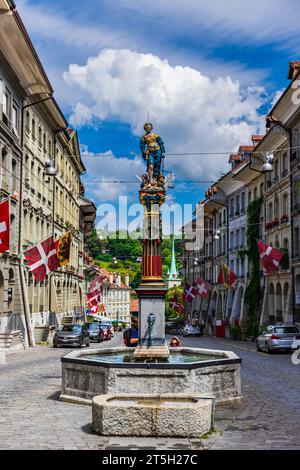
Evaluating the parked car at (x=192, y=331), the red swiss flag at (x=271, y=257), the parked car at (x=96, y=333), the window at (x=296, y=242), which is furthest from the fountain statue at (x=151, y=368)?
the parked car at (x=192, y=331)

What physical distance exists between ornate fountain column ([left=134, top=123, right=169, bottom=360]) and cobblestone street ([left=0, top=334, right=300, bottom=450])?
2596 mm

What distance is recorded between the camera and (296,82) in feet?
117

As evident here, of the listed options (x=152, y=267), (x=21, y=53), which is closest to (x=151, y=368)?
(x=152, y=267)

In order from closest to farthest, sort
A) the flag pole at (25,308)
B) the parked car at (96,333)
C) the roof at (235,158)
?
the flag pole at (25,308), the parked car at (96,333), the roof at (235,158)

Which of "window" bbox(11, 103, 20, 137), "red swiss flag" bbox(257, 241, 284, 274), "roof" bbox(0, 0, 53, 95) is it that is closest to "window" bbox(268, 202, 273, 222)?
"red swiss flag" bbox(257, 241, 284, 274)

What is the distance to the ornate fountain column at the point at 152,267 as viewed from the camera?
1641 cm

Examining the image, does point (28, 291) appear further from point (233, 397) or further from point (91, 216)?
point (91, 216)

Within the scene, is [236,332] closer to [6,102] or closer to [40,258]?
[40,258]

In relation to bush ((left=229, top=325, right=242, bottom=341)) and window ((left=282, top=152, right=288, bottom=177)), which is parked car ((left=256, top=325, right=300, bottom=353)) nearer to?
window ((left=282, top=152, right=288, bottom=177))

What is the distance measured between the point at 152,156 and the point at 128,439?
9777mm

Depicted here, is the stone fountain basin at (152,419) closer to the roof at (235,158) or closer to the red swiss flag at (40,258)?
the red swiss flag at (40,258)

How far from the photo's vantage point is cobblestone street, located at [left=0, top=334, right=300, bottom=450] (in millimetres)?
9234

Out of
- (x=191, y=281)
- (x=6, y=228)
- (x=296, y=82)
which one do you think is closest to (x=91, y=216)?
(x=191, y=281)

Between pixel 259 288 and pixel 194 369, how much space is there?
38.3 metres
